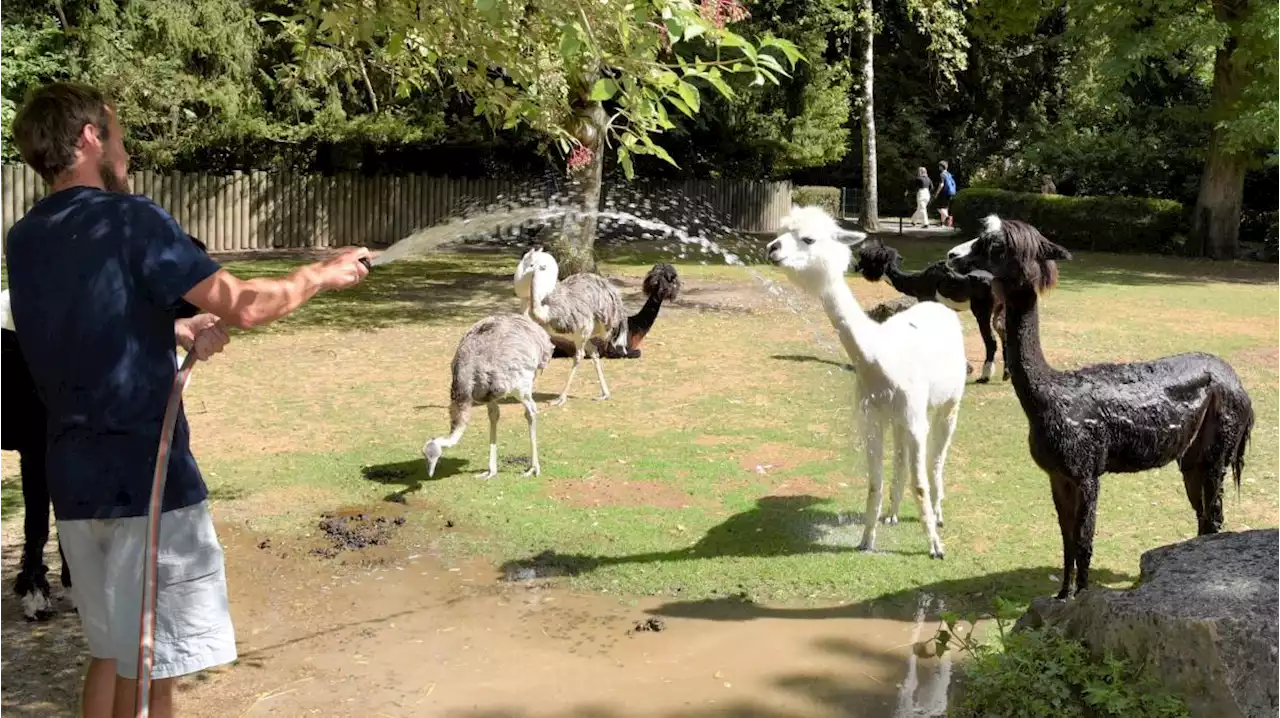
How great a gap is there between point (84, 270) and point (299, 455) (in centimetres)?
625

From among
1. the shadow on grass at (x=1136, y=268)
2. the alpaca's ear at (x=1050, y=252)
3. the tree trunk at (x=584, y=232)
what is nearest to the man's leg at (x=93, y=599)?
the alpaca's ear at (x=1050, y=252)

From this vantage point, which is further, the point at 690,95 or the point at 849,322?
the point at 849,322

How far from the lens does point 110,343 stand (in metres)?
3.38

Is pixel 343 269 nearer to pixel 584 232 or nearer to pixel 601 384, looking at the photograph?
pixel 601 384

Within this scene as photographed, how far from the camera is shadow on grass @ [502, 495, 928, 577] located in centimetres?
707

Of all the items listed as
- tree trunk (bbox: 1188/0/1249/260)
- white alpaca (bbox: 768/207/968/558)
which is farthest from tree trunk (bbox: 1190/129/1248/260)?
white alpaca (bbox: 768/207/968/558)

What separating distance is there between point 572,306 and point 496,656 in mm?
6151

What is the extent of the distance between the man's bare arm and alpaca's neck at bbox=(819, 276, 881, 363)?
3616 millimetres

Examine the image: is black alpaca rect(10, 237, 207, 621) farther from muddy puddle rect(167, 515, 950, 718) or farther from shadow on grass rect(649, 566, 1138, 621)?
shadow on grass rect(649, 566, 1138, 621)

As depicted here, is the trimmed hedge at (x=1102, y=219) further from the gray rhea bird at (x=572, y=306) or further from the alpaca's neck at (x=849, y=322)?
the alpaca's neck at (x=849, y=322)

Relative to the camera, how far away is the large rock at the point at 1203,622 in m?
3.82

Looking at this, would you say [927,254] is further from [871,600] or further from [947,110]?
[871,600]

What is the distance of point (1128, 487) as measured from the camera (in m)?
8.28

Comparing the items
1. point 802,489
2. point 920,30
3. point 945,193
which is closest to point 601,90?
point 802,489
